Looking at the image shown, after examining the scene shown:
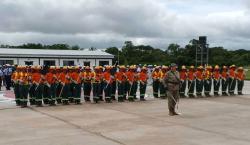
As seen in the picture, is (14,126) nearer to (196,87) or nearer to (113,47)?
(196,87)

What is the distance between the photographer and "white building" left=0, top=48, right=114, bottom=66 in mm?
37281

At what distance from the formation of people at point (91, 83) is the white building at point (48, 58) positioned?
18.8 meters

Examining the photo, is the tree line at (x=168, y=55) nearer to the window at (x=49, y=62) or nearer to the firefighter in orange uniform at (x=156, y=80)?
the window at (x=49, y=62)

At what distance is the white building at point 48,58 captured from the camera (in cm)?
3728

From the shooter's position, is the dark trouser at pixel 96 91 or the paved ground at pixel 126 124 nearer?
the paved ground at pixel 126 124

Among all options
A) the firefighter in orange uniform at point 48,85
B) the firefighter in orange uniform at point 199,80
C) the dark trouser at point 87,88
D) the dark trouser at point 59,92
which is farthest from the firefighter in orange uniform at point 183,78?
the firefighter in orange uniform at point 48,85

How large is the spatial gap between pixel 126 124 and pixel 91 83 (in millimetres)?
6120

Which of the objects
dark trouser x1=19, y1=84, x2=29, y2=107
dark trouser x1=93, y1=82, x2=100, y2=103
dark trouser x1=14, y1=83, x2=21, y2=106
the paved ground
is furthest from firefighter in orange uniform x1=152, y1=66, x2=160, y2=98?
dark trouser x1=14, y1=83, x2=21, y2=106

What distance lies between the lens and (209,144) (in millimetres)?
9844

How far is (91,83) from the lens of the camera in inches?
734

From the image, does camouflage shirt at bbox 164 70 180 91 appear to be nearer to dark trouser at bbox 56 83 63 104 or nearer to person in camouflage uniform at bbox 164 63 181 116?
person in camouflage uniform at bbox 164 63 181 116

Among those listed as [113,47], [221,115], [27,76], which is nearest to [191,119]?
[221,115]

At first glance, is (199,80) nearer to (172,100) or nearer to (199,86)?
(199,86)

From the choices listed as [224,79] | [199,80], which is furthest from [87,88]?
[224,79]
